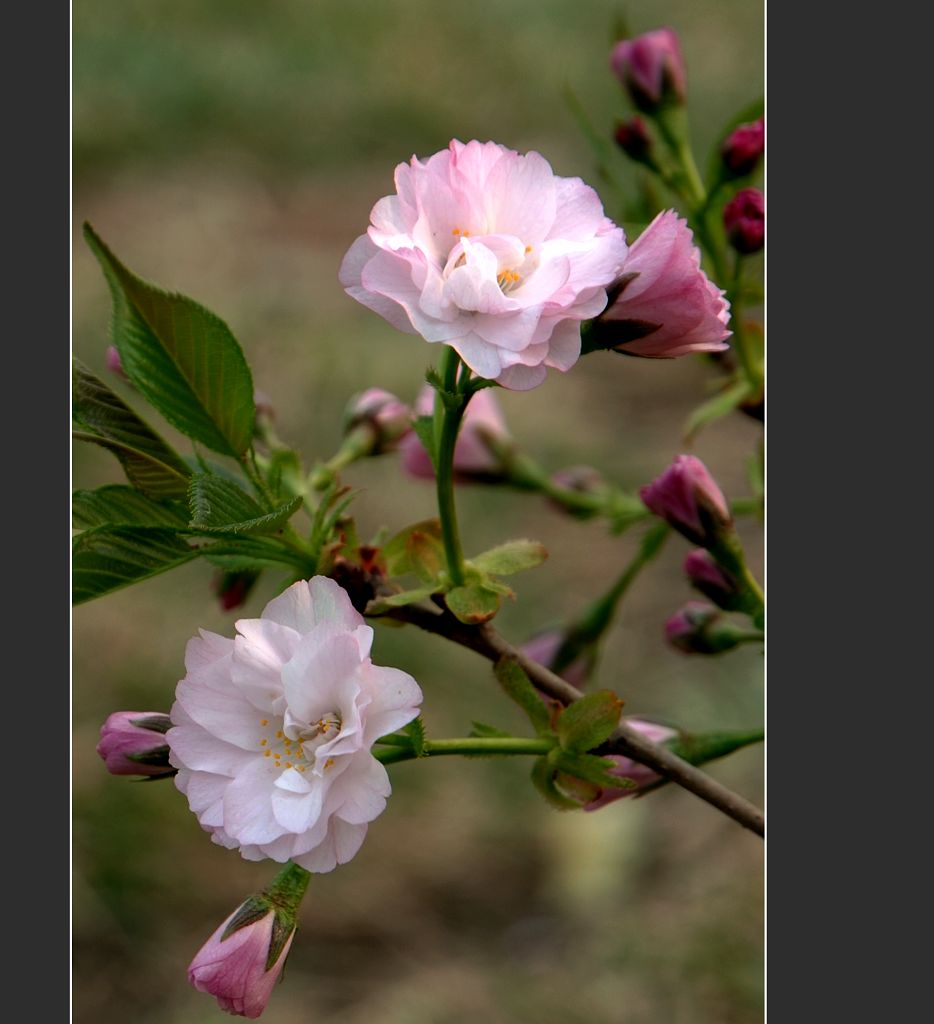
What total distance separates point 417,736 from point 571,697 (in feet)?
0.30

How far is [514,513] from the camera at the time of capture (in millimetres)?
1718

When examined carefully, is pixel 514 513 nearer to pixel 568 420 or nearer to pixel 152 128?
pixel 568 420

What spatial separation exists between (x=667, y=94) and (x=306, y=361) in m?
1.14

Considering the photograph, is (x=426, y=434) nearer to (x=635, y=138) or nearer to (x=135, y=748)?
(x=135, y=748)

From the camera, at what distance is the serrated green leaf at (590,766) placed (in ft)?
1.57

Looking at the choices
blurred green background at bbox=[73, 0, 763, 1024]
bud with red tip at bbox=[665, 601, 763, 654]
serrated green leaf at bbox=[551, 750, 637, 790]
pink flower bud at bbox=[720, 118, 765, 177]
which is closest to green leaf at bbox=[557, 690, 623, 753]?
serrated green leaf at bbox=[551, 750, 637, 790]

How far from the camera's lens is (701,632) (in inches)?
27.3

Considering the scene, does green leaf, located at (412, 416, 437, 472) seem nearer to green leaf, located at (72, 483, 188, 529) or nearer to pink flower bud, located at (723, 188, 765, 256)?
green leaf, located at (72, 483, 188, 529)

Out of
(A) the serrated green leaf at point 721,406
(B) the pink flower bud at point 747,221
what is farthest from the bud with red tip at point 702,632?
(B) the pink flower bud at point 747,221

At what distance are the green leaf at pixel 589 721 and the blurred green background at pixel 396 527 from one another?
0.57m

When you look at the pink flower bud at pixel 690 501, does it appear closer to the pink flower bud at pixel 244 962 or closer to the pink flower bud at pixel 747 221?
the pink flower bud at pixel 747 221

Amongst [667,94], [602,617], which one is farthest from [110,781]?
[667,94]

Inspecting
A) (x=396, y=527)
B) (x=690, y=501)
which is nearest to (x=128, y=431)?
(x=690, y=501)

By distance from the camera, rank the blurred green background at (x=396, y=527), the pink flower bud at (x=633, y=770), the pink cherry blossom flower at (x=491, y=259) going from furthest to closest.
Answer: the blurred green background at (x=396, y=527)
the pink flower bud at (x=633, y=770)
the pink cherry blossom flower at (x=491, y=259)
